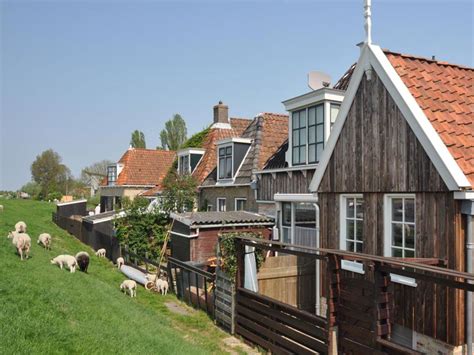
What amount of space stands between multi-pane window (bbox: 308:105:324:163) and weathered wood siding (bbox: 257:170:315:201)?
1.96 ft

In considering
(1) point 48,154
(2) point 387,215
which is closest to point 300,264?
(2) point 387,215

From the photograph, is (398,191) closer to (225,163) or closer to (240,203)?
(240,203)

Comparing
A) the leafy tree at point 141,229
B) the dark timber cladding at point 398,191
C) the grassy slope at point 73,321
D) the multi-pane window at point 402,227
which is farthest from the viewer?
the leafy tree at point 141,229

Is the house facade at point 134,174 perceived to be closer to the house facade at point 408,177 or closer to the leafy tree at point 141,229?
the leafy tree at point 141,229

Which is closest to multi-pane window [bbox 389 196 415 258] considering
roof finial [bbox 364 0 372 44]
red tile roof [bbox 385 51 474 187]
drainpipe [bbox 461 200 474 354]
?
drainpipe [bbox 461 200 474 354]

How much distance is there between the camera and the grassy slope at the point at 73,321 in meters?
6.30

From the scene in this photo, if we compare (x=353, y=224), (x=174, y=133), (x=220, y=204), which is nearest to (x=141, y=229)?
(x=220, y=204)

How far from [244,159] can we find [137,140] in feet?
207

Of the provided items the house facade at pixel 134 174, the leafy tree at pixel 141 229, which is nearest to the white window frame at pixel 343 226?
the leafy tree at pixel 141 229

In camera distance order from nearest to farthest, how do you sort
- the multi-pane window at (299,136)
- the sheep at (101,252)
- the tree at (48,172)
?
1. the multi-pane window at (299,136)
2. the sheep at (101,252)
3. the tree at (48,172)

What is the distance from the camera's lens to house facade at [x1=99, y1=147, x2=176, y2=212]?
34.9 metres

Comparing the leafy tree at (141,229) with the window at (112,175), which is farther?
the window at (112,175)

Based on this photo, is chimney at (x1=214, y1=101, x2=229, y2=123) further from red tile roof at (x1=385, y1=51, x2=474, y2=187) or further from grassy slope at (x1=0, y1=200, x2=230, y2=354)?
red tile roof at (x1=385, y1=51, x2=474, y2=187)

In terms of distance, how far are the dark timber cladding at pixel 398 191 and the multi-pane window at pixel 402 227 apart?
224 mm
